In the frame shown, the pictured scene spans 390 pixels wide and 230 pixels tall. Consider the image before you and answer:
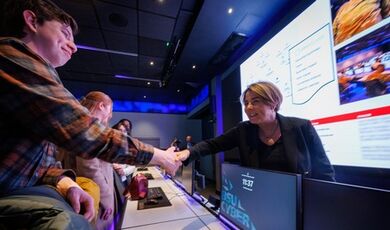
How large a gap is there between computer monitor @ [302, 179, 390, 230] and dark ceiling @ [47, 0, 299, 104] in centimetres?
251

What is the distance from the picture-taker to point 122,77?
5.65m

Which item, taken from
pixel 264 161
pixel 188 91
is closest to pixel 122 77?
pixel 188 91

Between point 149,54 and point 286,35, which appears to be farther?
point 149,54

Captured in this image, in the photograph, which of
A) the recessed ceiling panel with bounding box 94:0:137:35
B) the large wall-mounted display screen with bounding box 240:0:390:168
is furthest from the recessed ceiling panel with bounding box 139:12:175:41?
the large wall-mounted display screen with bounding box 240:0:390:168

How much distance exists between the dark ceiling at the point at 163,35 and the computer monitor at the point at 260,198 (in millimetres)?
2321

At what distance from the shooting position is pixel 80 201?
0.66m

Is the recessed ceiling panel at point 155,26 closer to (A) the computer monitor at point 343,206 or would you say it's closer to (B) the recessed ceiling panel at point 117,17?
(B) the recessed ceiling panel at point 117,17

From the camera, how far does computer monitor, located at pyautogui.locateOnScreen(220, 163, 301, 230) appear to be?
1.86 ft

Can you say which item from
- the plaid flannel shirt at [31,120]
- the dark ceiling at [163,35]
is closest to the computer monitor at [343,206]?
the plaid flannel shirt at [31,120]

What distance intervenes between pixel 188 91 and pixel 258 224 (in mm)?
6386

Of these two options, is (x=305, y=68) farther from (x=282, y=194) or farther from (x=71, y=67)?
(x=71, y=67)

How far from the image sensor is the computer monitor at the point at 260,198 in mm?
568

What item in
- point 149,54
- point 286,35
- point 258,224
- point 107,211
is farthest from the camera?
point 149,54

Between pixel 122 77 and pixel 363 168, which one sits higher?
pixel 122 77
